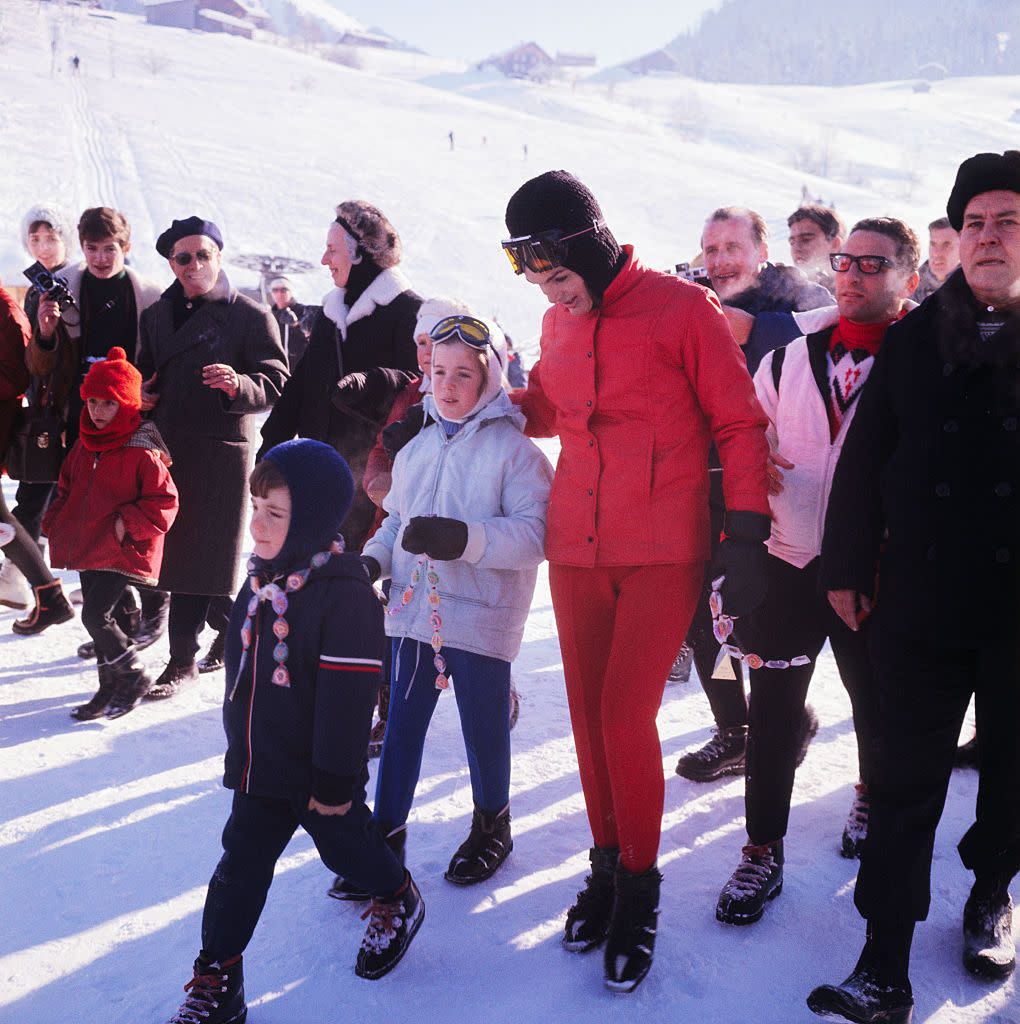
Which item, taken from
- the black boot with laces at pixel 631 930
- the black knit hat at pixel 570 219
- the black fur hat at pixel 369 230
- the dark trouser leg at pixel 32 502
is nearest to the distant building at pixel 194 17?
the dark trouser leg at pixel 32 502

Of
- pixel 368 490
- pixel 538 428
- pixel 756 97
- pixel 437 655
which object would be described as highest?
pixel 756 97

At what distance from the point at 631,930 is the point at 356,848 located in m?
0.75

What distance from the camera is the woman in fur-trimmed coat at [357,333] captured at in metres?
4.04

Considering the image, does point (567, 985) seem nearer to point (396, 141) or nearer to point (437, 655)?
point (437, 655)

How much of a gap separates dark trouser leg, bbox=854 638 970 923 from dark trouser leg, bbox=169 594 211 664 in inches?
126

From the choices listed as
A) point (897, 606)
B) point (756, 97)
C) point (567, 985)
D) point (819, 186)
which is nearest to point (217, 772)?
point (567, 985)

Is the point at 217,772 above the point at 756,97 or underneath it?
underneath

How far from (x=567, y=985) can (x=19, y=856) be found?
5.92 feet

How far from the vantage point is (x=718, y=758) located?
3801mm

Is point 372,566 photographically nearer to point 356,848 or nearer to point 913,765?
point 356,848

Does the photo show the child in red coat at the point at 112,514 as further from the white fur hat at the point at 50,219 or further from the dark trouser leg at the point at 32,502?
the white fur hat at the point at 50,219

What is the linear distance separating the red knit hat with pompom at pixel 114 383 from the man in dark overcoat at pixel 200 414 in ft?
1.06

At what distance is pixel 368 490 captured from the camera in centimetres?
353

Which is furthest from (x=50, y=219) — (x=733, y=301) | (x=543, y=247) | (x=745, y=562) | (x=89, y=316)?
(x=745, y=562)
